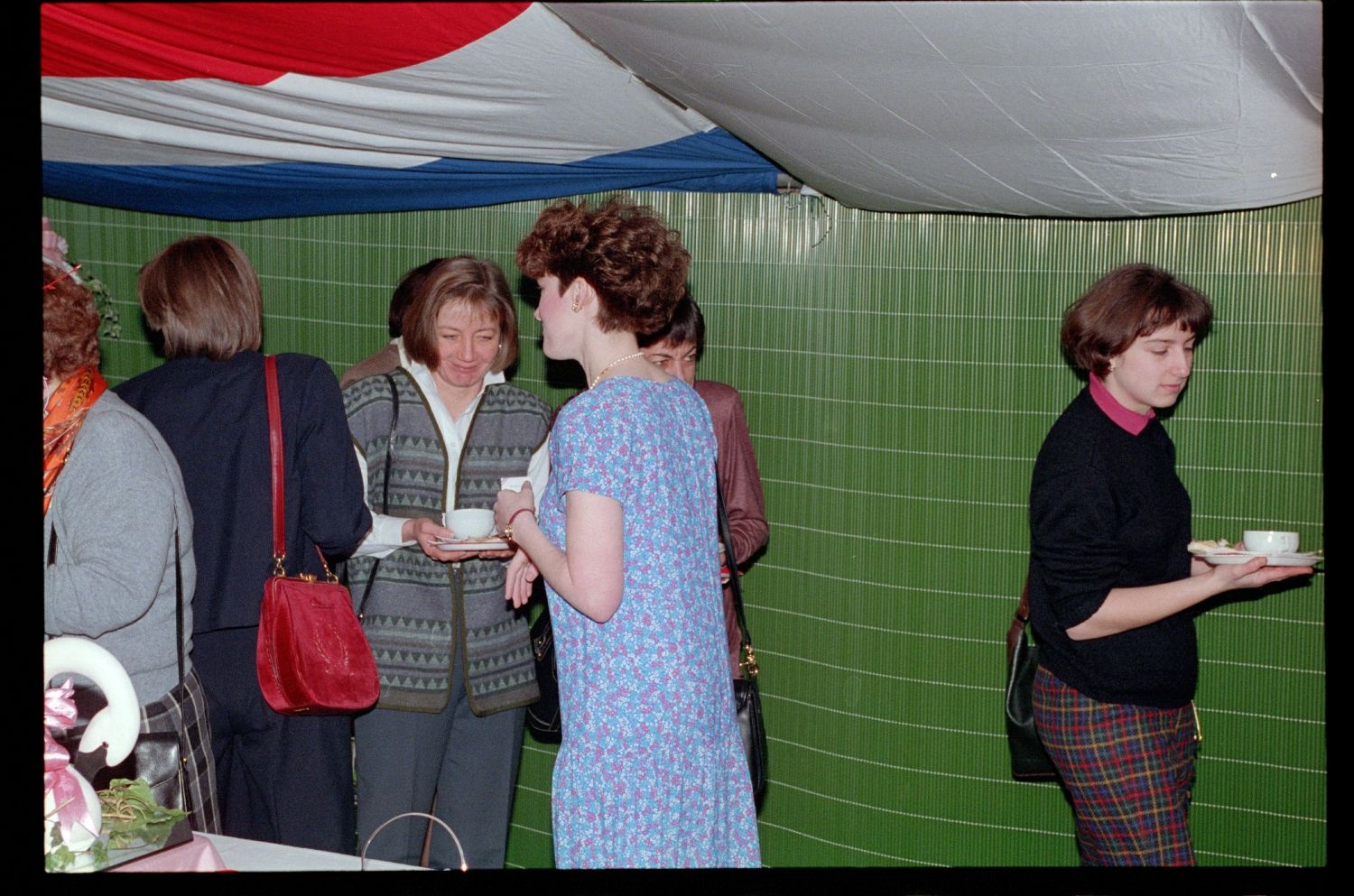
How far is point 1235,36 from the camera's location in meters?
2.07

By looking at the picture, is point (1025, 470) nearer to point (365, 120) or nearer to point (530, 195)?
point (530, 195)

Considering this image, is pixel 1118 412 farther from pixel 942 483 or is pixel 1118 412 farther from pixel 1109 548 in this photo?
pixel 942 483

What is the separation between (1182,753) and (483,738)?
1.49 meters

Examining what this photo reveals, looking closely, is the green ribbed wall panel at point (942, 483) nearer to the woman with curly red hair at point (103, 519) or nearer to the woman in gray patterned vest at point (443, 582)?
the woman in gray patterned vest at point (443, 582)

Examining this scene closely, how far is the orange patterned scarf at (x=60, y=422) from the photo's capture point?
7.33ft

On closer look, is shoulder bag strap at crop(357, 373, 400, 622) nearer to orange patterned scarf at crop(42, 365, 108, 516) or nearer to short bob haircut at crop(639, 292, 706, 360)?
short bob haircut at crop(639, 292, 706, 360)

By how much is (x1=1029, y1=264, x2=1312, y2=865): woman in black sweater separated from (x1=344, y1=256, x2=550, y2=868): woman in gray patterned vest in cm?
119

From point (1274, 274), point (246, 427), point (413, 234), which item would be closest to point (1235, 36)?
point (1274, 274)

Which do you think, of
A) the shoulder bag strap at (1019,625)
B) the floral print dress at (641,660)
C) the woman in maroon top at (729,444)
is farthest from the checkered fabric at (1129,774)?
the woman in maroon top at (729,444)

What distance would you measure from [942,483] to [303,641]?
169 cm

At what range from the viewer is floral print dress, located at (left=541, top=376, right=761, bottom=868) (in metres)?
2.05

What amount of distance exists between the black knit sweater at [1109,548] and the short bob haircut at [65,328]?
5.75 feet

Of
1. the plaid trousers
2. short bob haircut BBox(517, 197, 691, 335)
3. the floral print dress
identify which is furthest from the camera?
the plaid trousers

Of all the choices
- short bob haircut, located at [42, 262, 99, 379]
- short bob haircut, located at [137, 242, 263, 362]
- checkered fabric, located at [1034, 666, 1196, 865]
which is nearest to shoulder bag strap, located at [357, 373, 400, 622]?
short bob haircut, located at [137, 242, 263, 362]
